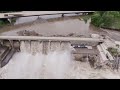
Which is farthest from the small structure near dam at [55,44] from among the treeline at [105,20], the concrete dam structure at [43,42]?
the treeline at [105,20]

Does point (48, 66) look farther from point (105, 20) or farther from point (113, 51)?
point (105, 20)

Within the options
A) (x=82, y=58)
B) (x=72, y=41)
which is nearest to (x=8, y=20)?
(x=72, y=41)

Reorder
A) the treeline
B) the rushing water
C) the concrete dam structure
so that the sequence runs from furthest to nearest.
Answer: the treeline, the concrete dam structure, the rushing water

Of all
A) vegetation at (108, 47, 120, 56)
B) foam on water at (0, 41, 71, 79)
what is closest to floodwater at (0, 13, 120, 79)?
foam on water at (0, 41, 71, 79)

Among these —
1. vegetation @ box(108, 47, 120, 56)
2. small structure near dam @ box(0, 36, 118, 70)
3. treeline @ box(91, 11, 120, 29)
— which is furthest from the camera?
treeline @ box(91, 11, 120, 29)

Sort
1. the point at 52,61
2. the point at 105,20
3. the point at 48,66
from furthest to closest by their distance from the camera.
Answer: the point at 105,20
the point at 52,61
the point at 48,66

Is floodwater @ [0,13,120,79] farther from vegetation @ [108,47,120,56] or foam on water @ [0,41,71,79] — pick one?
vegetation @ [108,47,120,56]

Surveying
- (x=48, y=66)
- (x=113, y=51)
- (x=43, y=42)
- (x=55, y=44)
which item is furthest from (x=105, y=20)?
(x=48, y=66)
